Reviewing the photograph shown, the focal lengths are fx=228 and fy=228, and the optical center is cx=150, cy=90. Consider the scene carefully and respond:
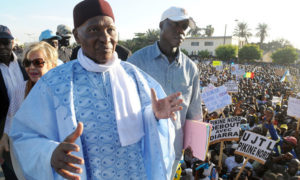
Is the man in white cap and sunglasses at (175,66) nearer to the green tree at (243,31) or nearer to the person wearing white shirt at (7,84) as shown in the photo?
the person wearing white shirt at (7,84)

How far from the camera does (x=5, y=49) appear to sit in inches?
88.7

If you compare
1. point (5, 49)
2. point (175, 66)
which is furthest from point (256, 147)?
point (5, 49)

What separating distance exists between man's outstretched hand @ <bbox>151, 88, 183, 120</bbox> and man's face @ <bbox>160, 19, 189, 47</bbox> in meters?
1.00

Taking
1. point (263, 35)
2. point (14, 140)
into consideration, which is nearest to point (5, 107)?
point (14, 140)

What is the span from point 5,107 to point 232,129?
351 cm

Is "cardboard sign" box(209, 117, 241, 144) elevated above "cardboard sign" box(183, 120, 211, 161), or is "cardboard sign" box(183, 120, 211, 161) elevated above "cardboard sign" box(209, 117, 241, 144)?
"cardboard sign" box(183, 120, 211, 161)

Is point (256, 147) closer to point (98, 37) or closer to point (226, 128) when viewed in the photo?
point (226, 128)

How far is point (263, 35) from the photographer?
76688mm

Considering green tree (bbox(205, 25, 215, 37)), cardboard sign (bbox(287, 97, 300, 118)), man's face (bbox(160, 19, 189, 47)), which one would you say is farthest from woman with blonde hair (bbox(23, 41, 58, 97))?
green tree (bbox(205, 25, 215, 37))

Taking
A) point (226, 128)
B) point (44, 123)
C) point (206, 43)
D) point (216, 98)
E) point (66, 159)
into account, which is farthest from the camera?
point (206, 43)

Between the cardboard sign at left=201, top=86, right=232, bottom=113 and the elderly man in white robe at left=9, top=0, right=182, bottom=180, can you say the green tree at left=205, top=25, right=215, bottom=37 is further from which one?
the elderly man in white robe at left=9, top=0, right=182, bottom=180

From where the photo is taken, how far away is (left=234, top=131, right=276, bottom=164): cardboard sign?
3.58 m

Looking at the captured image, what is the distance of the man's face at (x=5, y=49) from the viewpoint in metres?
2.23

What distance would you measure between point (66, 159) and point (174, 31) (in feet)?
5.12
